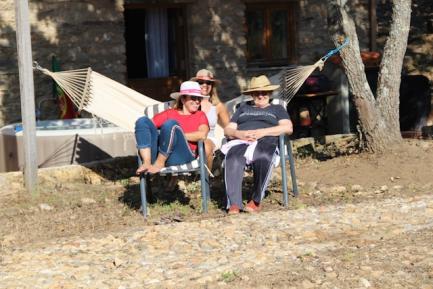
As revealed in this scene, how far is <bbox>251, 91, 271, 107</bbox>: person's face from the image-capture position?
700 centimetres

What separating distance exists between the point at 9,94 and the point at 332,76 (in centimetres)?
456

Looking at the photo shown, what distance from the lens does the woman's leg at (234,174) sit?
6.46 meters

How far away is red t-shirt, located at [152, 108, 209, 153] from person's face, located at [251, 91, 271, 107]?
46 centimetres

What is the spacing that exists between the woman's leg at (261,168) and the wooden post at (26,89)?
2219 mm

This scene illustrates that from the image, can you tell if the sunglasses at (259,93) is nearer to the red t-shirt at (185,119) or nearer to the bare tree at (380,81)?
the red t-shirt at (185,119)

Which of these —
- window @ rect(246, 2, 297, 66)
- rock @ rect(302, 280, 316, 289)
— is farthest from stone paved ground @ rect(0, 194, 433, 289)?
window @ rect(246, 2, 297, 66)

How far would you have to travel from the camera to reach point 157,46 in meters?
12.5

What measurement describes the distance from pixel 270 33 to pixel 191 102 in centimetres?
615

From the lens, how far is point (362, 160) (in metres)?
8.00

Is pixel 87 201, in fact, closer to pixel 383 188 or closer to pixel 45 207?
pixel 45 207

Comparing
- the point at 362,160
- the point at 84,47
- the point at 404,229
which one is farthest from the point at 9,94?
the point at 404,229

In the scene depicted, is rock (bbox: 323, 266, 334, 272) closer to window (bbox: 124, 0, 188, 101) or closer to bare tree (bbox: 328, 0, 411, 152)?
bare tree (bbox: 328, 0, 411, 152)

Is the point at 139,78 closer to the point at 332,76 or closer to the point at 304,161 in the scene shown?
the point at 332,76

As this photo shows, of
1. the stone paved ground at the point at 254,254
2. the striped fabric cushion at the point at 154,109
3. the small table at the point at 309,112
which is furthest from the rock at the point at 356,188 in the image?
the small table at the point at 309,112
